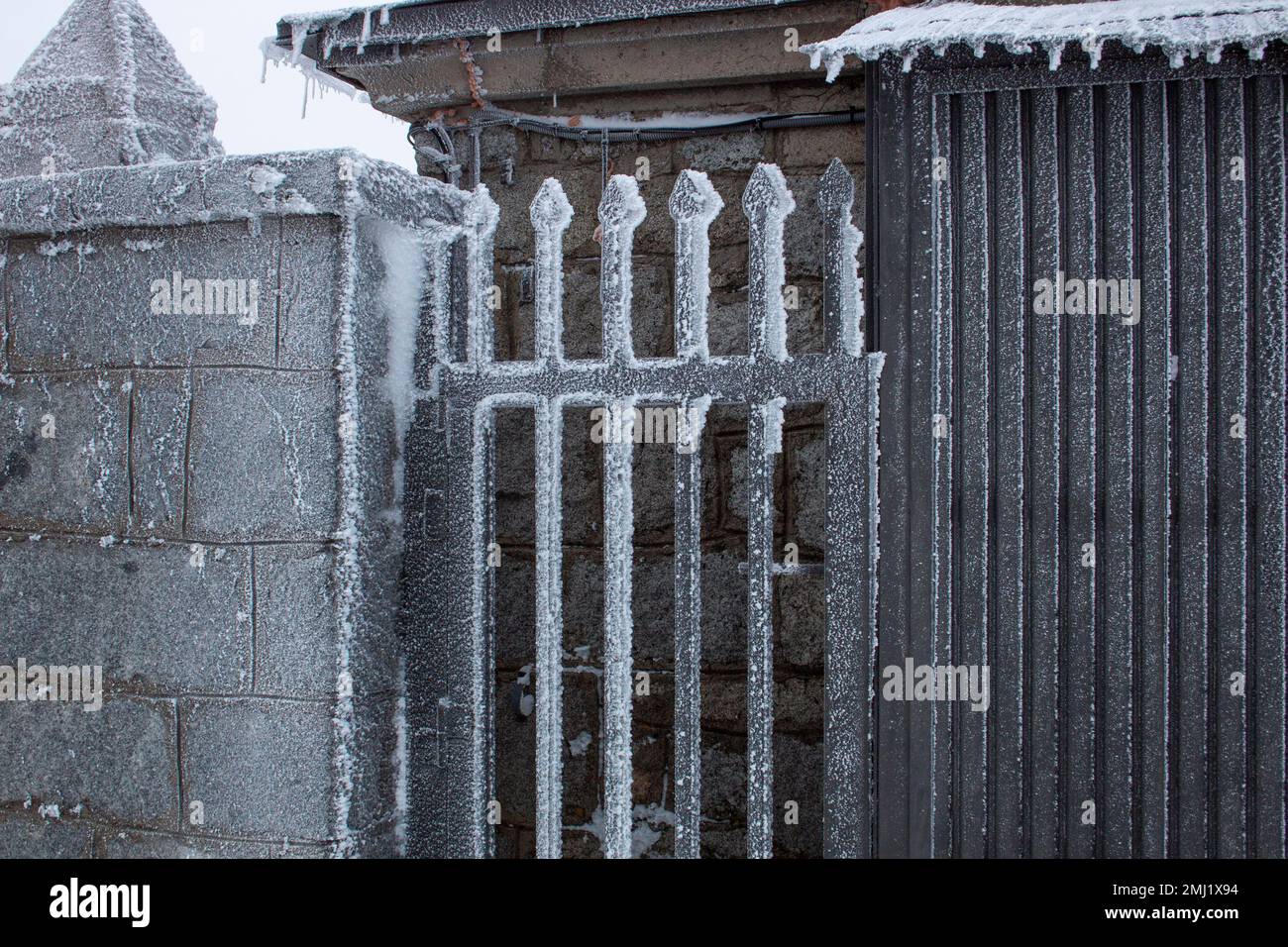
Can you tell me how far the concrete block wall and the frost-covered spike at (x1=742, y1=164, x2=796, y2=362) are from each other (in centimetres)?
78

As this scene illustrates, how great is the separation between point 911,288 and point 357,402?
126 cm

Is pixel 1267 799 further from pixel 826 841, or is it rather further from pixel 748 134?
pixel 748 134

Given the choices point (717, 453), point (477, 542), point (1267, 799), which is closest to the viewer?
point (1267, 799)

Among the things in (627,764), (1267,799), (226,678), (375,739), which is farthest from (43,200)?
(1267,799)

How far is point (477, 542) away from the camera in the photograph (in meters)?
2.29

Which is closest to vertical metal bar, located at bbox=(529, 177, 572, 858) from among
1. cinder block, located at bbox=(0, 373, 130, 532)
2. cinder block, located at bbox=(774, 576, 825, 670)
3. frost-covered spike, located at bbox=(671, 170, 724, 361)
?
frost-covered spike, located at bbox=(671, 170, 724, 361)

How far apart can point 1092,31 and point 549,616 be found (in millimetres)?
1707

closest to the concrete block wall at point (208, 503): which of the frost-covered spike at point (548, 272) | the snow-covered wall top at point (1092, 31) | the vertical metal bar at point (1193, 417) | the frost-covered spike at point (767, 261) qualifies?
the frost-covered spike at point (548, 272)

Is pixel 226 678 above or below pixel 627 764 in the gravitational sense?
above

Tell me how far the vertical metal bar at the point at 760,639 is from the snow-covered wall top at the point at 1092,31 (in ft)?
2.67

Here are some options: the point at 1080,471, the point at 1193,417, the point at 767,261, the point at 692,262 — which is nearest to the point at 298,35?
the point at 692,262

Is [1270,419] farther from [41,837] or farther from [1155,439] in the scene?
[41,837]

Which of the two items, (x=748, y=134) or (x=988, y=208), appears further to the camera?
(x=748, y=134)

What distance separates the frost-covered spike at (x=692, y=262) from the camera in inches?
83.9
